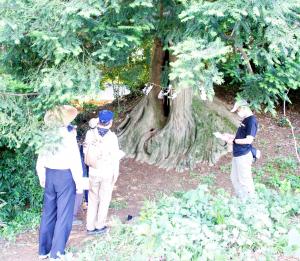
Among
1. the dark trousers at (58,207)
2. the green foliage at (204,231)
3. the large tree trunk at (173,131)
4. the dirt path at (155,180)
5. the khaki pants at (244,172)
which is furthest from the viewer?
→ the large tree trunk at (173,131)

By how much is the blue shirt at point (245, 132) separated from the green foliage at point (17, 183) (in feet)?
11.0

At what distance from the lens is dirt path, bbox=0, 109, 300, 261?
6945 mm

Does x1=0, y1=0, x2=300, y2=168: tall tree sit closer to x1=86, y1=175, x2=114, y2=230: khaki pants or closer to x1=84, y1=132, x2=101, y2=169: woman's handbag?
x1=84, y1=132, x2=101, y2=169: woman's handbag

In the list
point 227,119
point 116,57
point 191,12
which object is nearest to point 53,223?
point 116,57

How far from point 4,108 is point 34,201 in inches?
100

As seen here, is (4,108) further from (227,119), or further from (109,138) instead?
(227,119)

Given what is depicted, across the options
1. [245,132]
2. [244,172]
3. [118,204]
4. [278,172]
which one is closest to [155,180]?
[118,204]

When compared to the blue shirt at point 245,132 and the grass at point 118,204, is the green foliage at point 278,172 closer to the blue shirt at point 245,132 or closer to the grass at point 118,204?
the blue shirt at point 245,132

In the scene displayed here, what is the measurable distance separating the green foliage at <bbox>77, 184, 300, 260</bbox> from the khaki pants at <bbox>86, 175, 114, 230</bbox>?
2.22 ft

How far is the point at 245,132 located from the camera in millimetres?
6203

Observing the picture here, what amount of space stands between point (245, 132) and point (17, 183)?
154 inches

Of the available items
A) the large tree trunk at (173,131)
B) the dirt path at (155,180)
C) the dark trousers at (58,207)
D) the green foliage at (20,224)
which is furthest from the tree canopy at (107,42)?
A: the large tree trunk at (173,131)

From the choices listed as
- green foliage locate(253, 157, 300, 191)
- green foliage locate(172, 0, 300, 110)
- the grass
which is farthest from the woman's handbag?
green foliage locate(253, 157, 300, 191)

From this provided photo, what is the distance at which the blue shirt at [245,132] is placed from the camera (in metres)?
6.14
